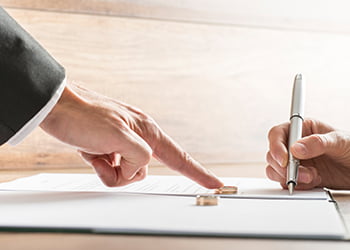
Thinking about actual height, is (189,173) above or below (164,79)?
below

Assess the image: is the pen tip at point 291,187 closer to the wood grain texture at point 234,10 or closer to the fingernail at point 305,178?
the fingernail at point 305,178

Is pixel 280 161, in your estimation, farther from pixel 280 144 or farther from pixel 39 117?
pixel 39 117

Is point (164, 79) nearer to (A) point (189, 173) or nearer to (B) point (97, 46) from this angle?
(B) point (97, 46)

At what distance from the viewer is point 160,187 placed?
2.93 ft

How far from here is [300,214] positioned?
603 mm

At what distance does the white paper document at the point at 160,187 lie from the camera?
80 centimetres

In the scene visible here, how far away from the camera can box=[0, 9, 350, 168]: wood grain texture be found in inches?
58.7

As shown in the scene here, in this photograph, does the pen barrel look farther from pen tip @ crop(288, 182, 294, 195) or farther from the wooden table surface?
the wooden table surface

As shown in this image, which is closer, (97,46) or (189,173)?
(189,173)

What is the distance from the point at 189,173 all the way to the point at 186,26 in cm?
84

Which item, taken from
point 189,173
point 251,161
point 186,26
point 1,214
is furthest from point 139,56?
point 1,214

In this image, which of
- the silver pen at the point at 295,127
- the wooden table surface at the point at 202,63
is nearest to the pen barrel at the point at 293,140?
the silver pen at the point at 295,127

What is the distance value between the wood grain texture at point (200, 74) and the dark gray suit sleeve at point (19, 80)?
74 cm

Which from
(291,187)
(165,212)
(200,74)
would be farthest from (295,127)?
(200,74)
